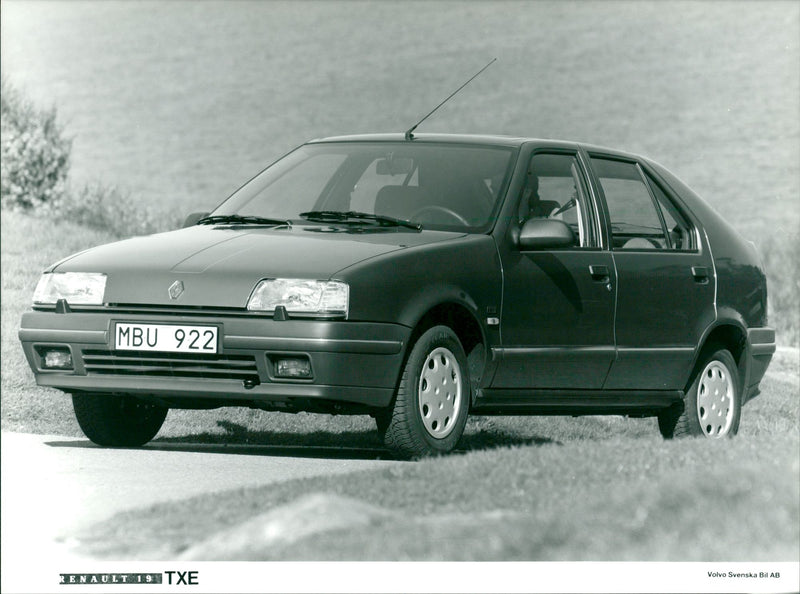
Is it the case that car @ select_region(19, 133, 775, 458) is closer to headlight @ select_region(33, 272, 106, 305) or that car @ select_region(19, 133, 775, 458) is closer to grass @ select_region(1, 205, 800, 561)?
headlight @ select_region(33, 272, 106, 305)

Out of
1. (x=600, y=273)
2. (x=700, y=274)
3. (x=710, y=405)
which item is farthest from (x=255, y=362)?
(x=710, y=405)

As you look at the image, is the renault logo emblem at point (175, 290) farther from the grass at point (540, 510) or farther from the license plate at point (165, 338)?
the grass at point (540, 510)

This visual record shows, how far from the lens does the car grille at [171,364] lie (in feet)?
25.1

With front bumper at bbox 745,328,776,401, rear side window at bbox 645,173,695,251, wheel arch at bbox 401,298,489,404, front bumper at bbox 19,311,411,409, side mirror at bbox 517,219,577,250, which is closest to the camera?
front bumper at bbox 19,311,411,409

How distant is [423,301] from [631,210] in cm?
282

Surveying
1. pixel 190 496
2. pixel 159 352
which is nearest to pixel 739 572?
pixel 190 496

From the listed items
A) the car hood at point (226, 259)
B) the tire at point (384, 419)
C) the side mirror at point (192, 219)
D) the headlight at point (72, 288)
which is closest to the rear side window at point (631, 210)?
the car hood at point (226, 259)

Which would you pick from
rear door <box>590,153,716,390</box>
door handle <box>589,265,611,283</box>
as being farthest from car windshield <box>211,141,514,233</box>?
rear door <box>590,153,716,390</box>

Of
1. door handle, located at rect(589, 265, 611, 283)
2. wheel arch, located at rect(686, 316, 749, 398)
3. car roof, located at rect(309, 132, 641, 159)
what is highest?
car roof, located at rect(309, 132, 641, 159)

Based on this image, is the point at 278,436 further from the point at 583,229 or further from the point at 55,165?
the point at 55,165

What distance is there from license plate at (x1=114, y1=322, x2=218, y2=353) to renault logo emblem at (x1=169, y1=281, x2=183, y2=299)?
147 millimetres

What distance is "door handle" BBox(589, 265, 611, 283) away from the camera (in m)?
9.16

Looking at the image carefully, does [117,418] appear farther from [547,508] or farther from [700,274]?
[700,274]

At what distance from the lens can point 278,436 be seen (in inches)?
418
